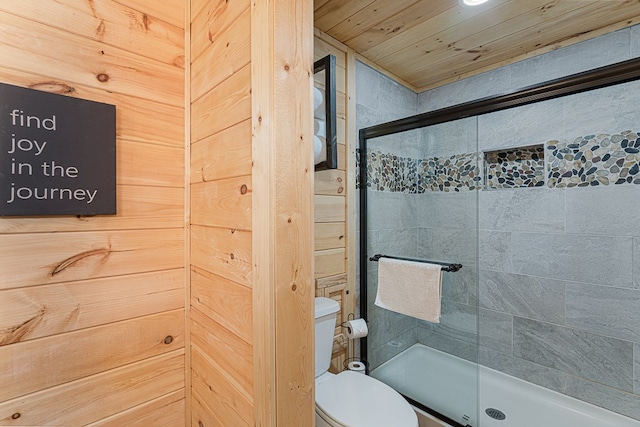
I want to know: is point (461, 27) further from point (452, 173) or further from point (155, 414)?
point (155, 414)

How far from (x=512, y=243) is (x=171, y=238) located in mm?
2160

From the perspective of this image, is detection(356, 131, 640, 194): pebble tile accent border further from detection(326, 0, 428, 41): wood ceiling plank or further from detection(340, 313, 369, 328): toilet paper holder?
detection(340, 313, 369, 328): toilet paper holder

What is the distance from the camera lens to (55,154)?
35.3 inches

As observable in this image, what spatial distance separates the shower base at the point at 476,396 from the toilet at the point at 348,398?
1.55 ft

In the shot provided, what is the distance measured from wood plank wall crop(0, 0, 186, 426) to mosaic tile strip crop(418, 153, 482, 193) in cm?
139

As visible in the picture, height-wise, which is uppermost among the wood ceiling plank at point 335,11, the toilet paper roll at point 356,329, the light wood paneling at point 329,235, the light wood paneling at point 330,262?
the wood ceiling plank at point 335,11

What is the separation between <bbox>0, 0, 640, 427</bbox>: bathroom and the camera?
31.3 inches

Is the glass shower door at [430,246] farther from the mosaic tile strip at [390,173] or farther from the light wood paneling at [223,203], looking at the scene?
the light wood paneling at [223,203]

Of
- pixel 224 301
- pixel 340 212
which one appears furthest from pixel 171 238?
pixel 340 212

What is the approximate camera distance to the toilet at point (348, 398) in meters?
1.33

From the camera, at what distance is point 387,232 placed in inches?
80.4

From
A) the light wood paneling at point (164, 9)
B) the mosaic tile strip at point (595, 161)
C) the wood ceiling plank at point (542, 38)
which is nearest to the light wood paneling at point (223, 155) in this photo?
the light wood paneling at point (164, 9)

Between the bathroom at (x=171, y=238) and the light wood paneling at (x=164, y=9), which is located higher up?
the light wood paneling at (x=164, y=9)

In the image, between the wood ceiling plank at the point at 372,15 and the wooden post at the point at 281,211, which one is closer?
the wooden post at the point at 281,211
